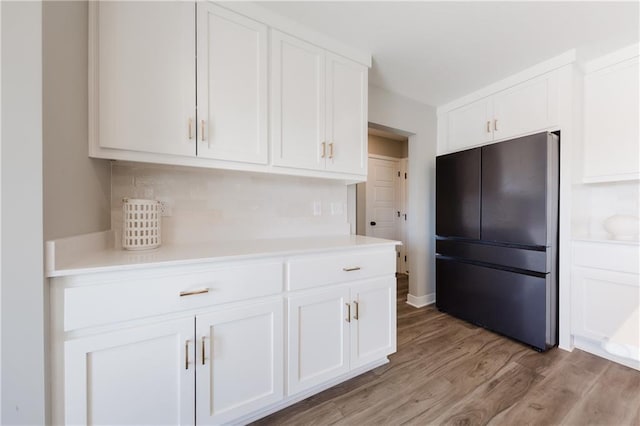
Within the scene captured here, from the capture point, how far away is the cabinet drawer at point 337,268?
134cm

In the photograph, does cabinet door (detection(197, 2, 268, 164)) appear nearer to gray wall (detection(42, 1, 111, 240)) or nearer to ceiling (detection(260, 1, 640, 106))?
ceiling (detection(260, 1, 640, 106))

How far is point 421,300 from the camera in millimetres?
2865

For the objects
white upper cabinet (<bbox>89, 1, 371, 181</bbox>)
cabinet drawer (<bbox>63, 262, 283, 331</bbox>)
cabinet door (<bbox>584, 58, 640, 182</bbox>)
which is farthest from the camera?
cabinet door (<bbox>584, 58, 640, 182</bbox>)

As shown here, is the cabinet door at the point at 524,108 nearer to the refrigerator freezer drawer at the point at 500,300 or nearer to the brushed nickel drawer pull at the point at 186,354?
the refrigerator freezer drawer at the point at 500,300

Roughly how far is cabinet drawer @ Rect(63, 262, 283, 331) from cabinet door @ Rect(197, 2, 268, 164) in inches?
25.7

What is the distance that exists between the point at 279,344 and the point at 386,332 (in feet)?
2.60

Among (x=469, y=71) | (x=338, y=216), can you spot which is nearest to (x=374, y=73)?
(x=469, y=71)

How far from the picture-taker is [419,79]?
2357 mm

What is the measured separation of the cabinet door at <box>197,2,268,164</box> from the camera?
1335mm

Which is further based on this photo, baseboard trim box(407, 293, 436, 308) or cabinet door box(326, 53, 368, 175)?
baseboard trim box(407, 293, 436, 308)

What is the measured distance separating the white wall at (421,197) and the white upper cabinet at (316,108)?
44.3 inches

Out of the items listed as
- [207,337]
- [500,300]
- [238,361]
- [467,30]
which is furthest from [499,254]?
[207,337]

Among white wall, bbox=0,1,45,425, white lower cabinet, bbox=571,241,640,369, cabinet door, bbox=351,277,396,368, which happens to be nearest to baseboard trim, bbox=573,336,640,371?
white lower cabinet, bbox=571,241,640,369

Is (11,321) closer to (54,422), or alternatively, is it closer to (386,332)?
(54,422)
